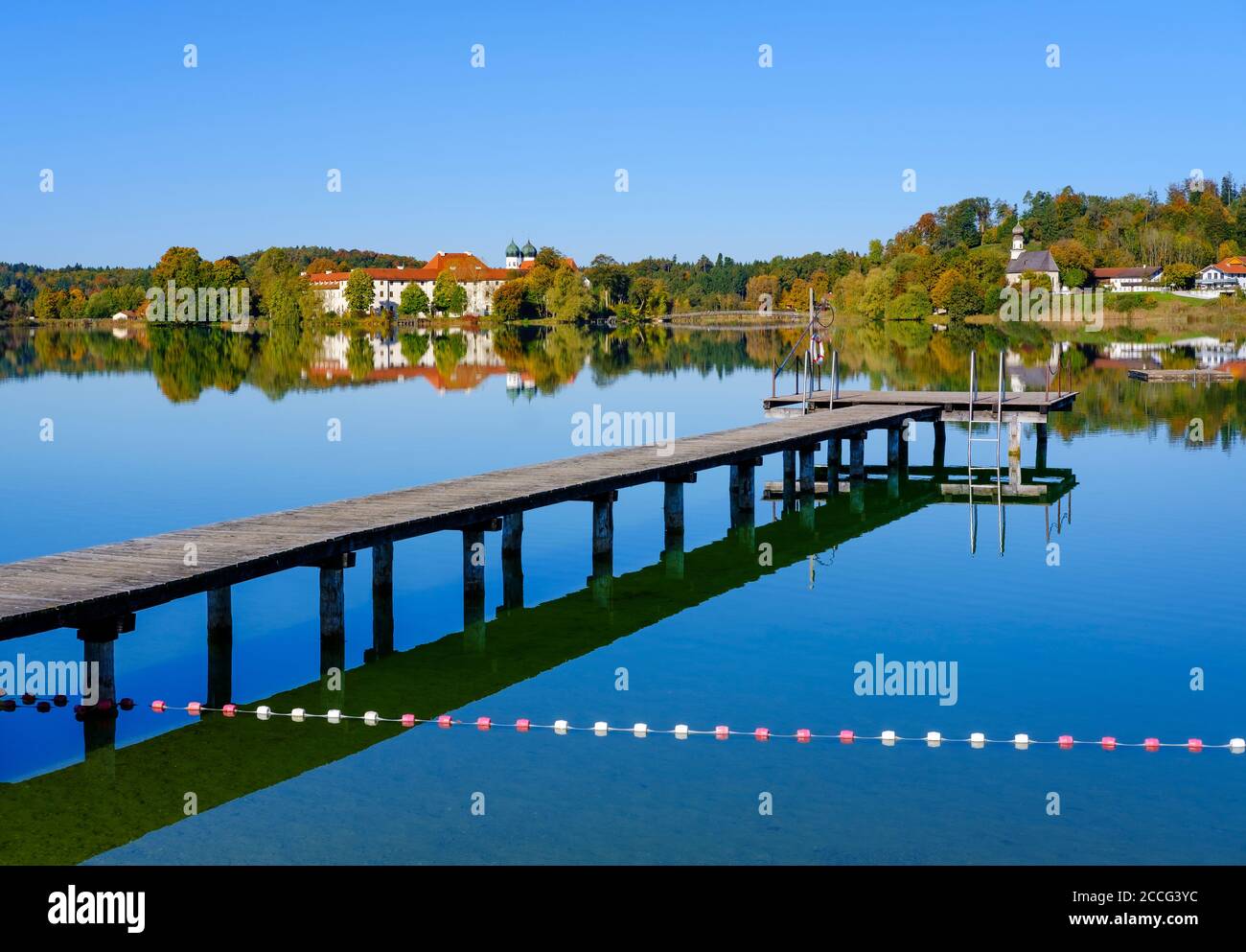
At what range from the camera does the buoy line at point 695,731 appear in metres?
15.3

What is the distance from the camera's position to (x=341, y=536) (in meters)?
18.0

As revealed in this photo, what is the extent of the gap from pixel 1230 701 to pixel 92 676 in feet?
41.8

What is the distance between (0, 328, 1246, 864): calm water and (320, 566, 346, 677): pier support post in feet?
1.04

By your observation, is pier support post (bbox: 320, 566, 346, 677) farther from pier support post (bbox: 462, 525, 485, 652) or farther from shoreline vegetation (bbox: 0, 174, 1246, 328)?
shoreline vegetation (bbox: 0, 174, 1246, 328)

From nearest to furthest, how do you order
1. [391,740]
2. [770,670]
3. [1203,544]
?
1. [391,740]
2. [770,670]
3. [1203,544]
